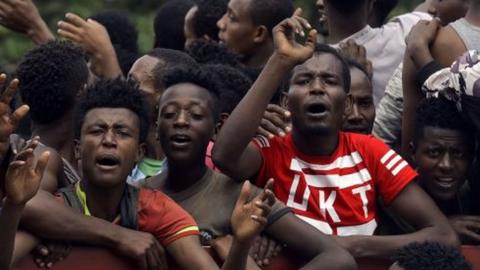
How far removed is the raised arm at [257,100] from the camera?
Answer: 7961mm

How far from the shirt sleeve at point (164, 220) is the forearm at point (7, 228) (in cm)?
66

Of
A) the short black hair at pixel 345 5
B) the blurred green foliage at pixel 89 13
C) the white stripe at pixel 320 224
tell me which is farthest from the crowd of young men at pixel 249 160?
the blurred green foliage at pixel 89 13

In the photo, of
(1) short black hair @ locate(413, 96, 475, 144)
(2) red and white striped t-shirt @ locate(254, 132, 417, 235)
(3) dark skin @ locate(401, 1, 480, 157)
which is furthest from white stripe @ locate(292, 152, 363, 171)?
(3) dark skin @ locate(401, 1, 480, 157)

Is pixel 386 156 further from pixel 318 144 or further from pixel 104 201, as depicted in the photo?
pixel 104 201

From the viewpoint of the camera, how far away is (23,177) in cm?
726

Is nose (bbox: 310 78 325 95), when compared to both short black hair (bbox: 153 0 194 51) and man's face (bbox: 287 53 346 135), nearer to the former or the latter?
man's face (bbox: 287 53 346 135)

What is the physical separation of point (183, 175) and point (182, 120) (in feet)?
0.79

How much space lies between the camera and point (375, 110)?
932 cm

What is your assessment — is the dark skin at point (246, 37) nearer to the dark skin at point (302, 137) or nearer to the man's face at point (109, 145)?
the dark skin at point (302, 137)

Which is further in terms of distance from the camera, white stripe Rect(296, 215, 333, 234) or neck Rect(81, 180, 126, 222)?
white stripe Rect(296, 215, 333, 234)

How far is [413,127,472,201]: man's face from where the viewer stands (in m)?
8.44

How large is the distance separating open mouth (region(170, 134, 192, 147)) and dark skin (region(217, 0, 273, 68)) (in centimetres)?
180

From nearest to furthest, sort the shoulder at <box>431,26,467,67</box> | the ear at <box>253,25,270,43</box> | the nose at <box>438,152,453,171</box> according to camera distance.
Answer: the nose at <box>438,152,453,171</box>
the shoulder at <box>431,26,467,67</box>
the ear at <box>253,25,270,43</box>

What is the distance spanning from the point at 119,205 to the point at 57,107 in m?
0.88
